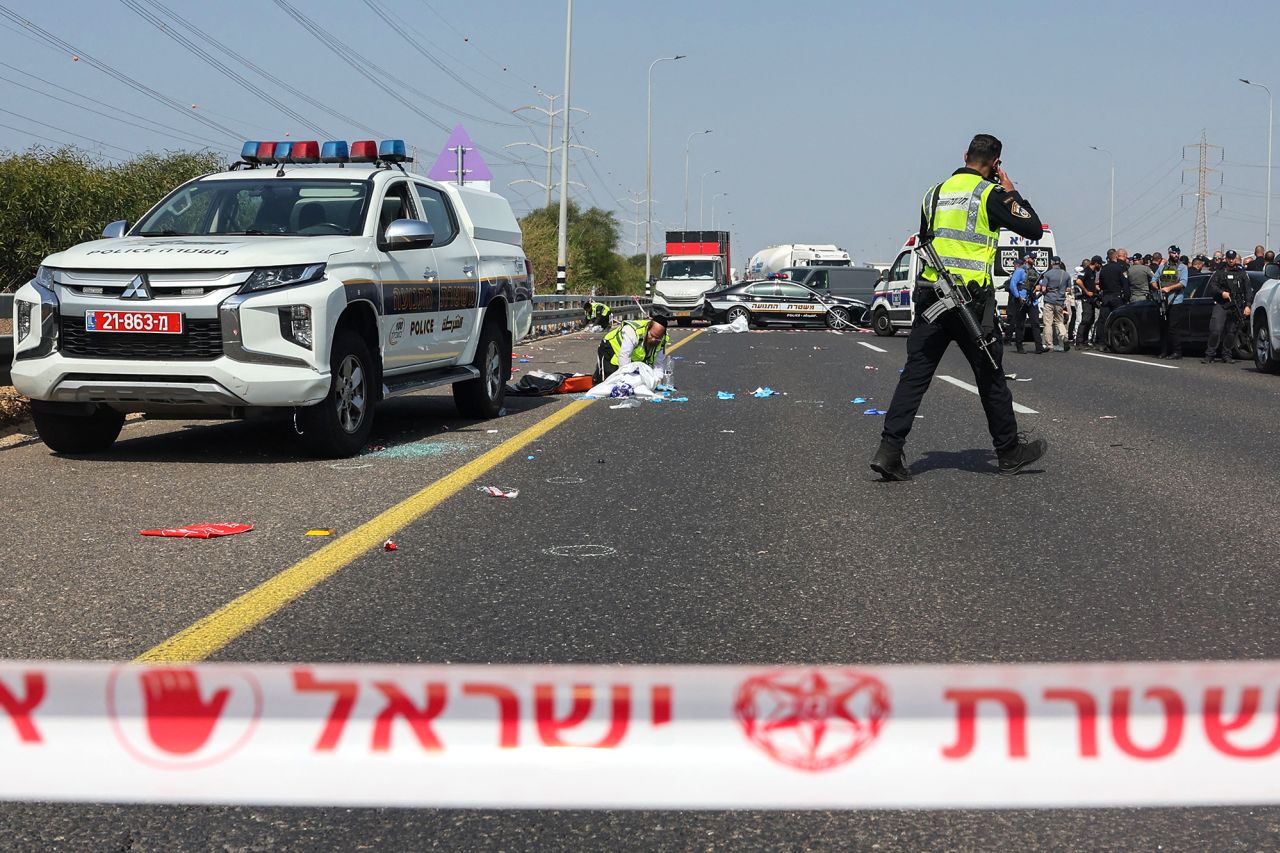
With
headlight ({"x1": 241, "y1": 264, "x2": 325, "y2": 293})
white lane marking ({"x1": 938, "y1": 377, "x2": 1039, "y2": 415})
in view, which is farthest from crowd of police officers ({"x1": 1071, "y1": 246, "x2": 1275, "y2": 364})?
headlight ({"x1": 241, "y1": 264, "x2": 325, "y2": 293})

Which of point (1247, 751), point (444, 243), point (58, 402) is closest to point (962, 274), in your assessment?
point (444, 243)

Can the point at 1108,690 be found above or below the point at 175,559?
above

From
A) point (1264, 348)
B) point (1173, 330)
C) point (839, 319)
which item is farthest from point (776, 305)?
point (1264, 348)

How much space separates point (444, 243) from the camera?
10562 millimetres

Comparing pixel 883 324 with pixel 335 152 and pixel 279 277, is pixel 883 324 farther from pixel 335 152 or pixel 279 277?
pixel 279 277

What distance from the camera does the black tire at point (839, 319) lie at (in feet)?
124

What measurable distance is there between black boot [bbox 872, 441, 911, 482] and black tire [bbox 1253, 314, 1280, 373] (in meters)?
11.6

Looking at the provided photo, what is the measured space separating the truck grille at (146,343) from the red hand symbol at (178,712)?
21.3ft

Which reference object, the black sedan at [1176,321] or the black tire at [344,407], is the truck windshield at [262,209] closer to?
the black tire at [344,407]

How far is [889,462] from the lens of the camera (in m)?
7.94

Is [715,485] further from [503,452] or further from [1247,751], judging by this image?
[1247,751]

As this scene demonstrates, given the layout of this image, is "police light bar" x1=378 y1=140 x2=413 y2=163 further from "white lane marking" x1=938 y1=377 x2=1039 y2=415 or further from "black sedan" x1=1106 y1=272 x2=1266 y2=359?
"black sedan" x1=1106 y1=272 x2=1266 y2=359

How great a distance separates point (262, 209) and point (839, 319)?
29.4 meters

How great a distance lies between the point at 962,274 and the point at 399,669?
21.7 ft
